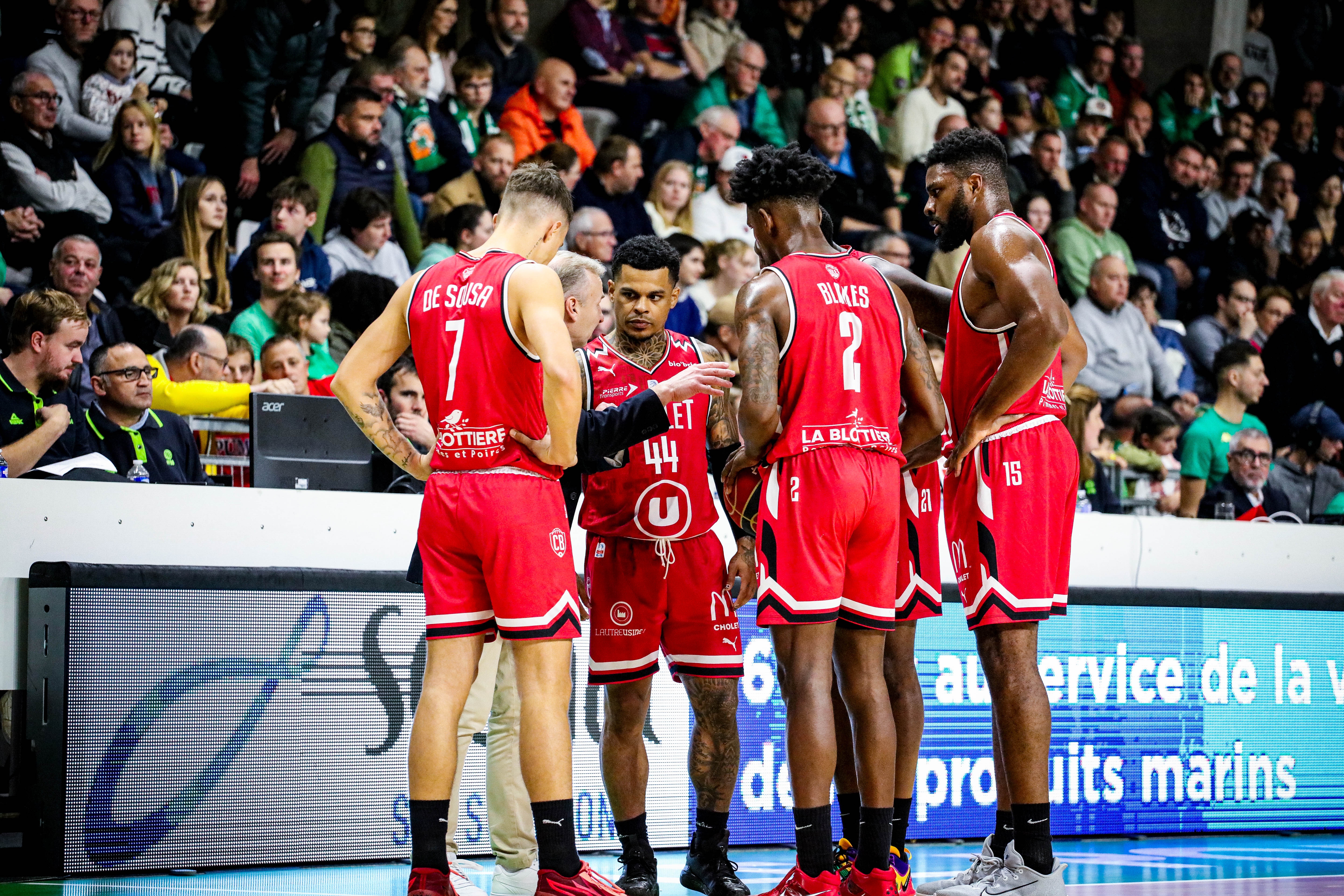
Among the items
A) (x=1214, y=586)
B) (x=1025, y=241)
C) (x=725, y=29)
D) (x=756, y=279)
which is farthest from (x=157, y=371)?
(x=725, y=29)

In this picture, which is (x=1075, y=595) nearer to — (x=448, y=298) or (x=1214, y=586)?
(x=1214, y=586)

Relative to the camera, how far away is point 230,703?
17.7 feet

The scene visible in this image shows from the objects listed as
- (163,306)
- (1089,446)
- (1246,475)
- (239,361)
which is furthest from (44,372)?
(1246,475)

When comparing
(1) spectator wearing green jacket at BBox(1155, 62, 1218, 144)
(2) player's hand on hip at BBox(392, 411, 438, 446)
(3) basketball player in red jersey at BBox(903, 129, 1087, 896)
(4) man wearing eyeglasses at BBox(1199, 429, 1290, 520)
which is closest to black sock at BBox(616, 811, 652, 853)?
(3) basketball player in red jersey at BBox(903, 129, 1087, 896)

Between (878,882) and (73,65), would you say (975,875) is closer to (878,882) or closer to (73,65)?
(878,882)

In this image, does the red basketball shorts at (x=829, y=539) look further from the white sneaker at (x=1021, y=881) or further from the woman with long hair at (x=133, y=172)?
the woman with long hair at (x=133, y=172)

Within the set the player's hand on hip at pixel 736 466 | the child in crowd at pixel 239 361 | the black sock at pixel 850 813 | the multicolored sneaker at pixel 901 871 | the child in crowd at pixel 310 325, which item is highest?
the child in crowd at pixel 310 325

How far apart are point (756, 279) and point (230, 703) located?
266cm

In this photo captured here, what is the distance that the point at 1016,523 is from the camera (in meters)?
4.52

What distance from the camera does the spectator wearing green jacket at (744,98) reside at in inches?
464

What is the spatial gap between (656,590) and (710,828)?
2.73ft

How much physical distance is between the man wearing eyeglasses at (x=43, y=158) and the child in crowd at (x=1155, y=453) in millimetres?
6978

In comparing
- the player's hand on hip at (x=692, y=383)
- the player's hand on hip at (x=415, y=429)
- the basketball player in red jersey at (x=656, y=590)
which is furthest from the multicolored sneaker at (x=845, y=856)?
the player's hand on hip at (x=415, y=429)

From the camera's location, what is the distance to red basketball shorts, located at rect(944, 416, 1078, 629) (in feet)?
14.7
